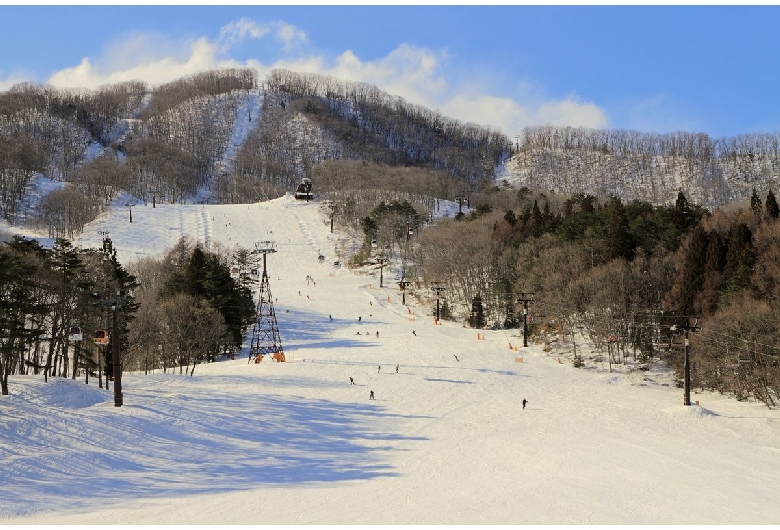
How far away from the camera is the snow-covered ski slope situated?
709 inches

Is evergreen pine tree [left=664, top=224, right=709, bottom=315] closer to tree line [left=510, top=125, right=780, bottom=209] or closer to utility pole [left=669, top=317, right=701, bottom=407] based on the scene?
utility pole [left=669, top=317, right=701, bottom=407]

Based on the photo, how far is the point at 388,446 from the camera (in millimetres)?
28078

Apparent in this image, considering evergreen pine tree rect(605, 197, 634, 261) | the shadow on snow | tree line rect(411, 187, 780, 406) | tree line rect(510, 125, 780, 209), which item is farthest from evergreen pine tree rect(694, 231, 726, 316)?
tree line rect(510, 125, 780, 209)

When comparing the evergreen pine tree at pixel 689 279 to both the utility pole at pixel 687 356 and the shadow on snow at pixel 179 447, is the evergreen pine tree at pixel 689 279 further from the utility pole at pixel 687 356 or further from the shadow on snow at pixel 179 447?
the shadow on snow at pixel 179 447

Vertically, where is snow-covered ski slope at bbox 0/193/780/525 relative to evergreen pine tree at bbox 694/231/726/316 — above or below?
below

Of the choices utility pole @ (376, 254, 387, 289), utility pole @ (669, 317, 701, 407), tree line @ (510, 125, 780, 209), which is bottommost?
utility pole @ (669, 317, 701, 407)

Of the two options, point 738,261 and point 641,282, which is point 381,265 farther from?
point 738,261

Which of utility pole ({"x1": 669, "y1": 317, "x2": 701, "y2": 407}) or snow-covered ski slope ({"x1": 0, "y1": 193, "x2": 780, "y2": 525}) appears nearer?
snow-covered ski slope ({"x1": 0, "y1": 193, "x2": 780, "y2": 525})

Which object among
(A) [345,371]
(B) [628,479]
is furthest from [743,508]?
(A) [345,371]

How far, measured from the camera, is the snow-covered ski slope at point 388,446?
18011 millimetres

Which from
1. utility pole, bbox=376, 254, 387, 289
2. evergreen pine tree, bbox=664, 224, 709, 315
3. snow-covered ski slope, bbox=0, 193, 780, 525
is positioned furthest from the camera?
utility pole, bbox=376, 254, 387, 289

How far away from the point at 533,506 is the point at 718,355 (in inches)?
1170

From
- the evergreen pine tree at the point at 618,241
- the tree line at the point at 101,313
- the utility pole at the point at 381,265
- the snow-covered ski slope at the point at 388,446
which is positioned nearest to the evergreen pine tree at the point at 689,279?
the snow-covered ski slope at the point at 388,446

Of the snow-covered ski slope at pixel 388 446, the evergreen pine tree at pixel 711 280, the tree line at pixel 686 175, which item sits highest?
the tree line at pixel 686 175
